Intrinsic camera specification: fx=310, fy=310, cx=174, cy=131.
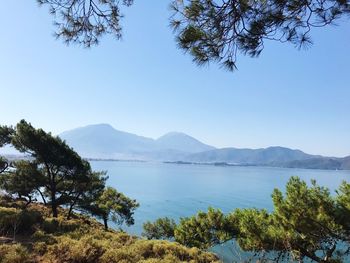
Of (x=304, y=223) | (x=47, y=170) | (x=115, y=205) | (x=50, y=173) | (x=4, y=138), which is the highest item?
(x=4, y=138)

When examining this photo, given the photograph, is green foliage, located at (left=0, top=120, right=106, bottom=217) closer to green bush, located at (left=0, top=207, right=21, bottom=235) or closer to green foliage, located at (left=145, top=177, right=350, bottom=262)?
green bush, located at (left=0, top=207, right=21, bottom=235)

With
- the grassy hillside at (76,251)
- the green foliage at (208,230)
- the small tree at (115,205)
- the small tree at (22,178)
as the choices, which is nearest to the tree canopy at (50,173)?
the small tree at (22,178)

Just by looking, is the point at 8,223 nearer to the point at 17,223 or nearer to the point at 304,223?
the point at 17,223

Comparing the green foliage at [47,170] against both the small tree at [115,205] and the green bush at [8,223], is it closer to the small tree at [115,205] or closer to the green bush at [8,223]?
the small tree at [115,205]

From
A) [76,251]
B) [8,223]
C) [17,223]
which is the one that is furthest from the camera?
[8,223]

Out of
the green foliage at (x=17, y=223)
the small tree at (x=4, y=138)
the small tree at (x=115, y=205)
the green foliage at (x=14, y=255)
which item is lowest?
the small tree at (x=115, y=205)

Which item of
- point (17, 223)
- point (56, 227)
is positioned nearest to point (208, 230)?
point (56, 227)

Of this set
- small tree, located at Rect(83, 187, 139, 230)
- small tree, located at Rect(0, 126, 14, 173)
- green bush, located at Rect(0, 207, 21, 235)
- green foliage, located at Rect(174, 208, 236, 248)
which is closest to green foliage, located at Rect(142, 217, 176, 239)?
small tree, located at Rect(83, 187, 139, 230)

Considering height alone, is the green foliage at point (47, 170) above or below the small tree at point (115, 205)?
above

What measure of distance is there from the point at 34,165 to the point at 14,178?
4.29 feet

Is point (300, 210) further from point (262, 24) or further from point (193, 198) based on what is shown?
point (193, 198)

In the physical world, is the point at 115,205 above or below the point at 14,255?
below

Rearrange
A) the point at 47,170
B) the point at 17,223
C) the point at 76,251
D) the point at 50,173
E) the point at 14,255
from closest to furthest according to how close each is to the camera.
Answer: the point at 14,255
the point at 76,251
the point at 17,223
the point at 47,170
the point at 50,173

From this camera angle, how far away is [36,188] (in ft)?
60.9
